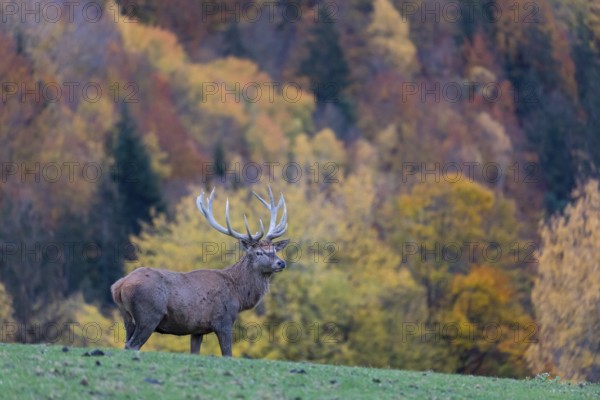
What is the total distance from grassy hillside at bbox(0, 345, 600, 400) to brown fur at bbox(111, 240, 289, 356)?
1.39 meters

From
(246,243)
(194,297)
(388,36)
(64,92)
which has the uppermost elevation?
(388,36)

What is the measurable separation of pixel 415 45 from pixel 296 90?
15110 mm

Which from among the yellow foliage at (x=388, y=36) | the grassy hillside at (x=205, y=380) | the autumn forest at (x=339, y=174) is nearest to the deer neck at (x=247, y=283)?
the grassy hillside at (x=205, y=380)

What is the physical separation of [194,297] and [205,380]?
4391 mm

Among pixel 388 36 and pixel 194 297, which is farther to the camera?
pixel 388 36

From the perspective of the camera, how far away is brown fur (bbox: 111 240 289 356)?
21234 mm

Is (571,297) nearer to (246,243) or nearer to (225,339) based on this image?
(246,243)

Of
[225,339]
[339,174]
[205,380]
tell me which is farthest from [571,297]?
[205,380]

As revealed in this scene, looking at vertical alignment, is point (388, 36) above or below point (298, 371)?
above

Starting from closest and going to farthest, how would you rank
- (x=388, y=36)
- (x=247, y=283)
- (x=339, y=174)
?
(x=247, y=283) → (x=339, y=174) → (x=388, y=36)

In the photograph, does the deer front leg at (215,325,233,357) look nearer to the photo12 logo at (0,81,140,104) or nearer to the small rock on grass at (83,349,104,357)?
the small rock on grass at (83,349,104,357)

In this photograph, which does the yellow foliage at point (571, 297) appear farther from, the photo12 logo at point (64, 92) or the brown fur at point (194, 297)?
the photo12 logo at point (64, 92)

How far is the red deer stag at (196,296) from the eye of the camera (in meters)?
21.2

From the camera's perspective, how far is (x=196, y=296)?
22031 mm
